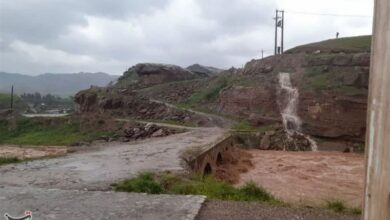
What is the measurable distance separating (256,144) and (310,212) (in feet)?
70.0

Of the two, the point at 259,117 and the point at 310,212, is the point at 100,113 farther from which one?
the point at 310,212

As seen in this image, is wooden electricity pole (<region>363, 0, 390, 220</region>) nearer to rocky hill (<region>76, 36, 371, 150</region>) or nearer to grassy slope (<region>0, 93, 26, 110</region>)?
rocky hill (<region>76, 36, 371, 150</region>)

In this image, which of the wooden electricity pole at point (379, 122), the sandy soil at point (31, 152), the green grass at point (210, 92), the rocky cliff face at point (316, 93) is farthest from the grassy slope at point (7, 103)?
the wooden electricity pole at point (379, 122)

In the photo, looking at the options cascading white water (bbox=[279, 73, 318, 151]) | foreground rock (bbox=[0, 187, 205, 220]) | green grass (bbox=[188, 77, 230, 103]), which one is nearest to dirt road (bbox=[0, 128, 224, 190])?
foreground rock (bbox=[0, 187, 205, 220])

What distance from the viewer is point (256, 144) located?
27.2m

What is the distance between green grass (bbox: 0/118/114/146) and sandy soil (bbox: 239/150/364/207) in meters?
10.3

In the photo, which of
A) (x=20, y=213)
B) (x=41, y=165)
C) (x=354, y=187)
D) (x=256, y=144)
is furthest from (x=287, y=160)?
(x=20, y=213)

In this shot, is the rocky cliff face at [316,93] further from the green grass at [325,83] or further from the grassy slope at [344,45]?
the grassy slope at [344,45]

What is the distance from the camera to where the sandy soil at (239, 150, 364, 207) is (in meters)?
15.7

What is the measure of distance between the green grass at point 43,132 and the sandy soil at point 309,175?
1029cm

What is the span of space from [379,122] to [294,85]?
31.7m

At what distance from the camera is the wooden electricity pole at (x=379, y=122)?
5.12 ft

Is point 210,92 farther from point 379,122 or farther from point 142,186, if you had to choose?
point 379,122

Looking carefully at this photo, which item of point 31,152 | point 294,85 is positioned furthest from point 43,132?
point 294,85
